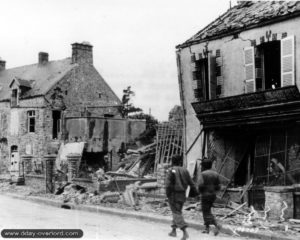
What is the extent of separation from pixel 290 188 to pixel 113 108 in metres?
27.7

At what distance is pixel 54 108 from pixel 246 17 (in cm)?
2146

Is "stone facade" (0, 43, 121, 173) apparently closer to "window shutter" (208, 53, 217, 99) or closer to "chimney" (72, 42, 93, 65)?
"chimney" (72, 42, 93, 65)

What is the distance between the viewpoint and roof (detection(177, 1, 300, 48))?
14.4 metres

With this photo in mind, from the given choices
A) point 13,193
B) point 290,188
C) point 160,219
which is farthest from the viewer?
point 13,193

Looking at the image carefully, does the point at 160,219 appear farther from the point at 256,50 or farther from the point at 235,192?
the point at 256,50

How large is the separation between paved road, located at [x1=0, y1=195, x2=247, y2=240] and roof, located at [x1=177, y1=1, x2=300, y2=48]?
6935 millimetres

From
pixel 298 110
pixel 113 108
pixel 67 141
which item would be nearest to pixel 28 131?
pixel 67 141

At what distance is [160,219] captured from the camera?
12836 millimetres

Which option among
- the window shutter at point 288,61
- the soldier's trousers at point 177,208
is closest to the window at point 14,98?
the window shutter at point 288,61

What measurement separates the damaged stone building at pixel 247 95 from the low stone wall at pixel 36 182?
8.71 meters

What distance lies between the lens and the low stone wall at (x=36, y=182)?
895 inches

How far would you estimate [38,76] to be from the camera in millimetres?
37719

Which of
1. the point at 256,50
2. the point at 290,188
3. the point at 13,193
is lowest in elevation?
the point at 13,193

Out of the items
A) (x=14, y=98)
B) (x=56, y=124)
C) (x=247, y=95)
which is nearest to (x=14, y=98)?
(x=14, y=98)
